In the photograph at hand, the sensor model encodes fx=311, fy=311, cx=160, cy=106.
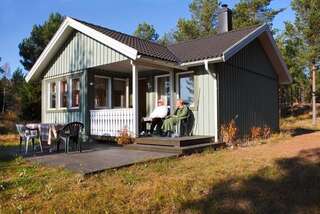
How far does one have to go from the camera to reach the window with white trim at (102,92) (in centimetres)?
1224

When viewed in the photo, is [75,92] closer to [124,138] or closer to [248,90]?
[124,138]

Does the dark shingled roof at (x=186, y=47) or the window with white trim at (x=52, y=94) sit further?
the window with white trim at (x=52, y=94)

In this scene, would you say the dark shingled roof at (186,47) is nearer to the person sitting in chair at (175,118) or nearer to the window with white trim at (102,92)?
the person sitting in chair at (175,118)

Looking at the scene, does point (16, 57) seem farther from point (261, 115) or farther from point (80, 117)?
point (261, 115)

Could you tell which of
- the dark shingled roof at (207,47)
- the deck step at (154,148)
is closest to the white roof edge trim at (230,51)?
the dark shingled roof at (207,47)

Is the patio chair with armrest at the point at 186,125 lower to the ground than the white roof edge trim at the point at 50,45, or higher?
lower

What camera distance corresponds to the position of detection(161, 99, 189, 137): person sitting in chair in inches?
390

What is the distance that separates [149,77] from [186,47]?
199 cm

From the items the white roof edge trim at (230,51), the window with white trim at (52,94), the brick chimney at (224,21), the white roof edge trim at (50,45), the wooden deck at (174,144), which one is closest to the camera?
the wooden deck at (174,144)

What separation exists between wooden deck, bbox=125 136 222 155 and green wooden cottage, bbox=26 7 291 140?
48 cm

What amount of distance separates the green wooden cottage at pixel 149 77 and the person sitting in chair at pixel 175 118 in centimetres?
78

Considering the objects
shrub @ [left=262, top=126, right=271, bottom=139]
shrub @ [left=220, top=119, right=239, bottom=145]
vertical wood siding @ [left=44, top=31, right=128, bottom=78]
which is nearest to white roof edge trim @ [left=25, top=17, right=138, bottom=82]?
vertical wood siding @ [left=44, top=31, right=128, bottom=78]

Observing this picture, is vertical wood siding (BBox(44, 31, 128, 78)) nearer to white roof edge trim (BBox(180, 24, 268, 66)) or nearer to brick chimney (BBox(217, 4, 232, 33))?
white roof edge trim (BBox(180, 24, 268, 66))

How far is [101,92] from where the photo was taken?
40.8 ft
